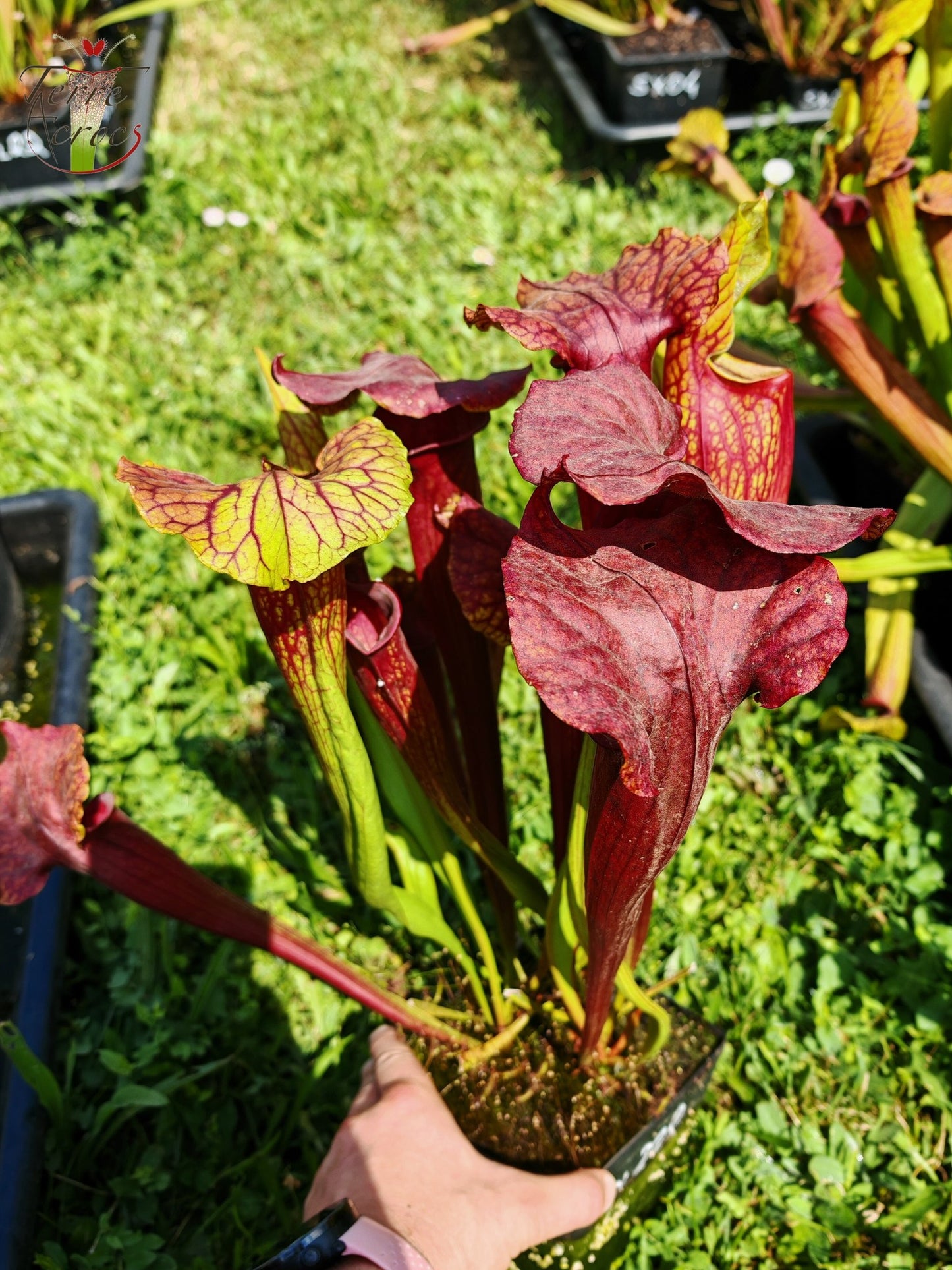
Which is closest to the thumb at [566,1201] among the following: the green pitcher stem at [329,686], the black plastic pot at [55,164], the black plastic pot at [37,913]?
the green pitcher stem at [329,686]

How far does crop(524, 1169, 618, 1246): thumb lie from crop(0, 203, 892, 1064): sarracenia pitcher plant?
157 millimetres

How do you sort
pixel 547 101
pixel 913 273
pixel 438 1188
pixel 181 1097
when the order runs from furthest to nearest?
pixel 547 101 < pixel 913 273 < pixel 181 1097 < pixel 438 1188

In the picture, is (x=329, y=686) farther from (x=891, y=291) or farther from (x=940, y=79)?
(x=940, y=79)

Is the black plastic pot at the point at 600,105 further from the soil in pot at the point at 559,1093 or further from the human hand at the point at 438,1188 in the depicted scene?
the human hand at the point at 438,1188

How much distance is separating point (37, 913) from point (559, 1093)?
39.3 inches

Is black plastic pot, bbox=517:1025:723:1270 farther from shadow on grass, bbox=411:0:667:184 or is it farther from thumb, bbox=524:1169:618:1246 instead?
shadow on grass, bbox=411:0:667:184

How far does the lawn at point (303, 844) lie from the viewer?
5.10ft

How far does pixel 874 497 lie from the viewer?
2316 mm

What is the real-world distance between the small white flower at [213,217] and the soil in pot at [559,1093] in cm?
298

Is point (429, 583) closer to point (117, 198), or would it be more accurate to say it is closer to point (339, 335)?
point (339, 335)

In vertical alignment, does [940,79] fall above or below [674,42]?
below

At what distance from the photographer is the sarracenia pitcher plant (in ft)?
2.42

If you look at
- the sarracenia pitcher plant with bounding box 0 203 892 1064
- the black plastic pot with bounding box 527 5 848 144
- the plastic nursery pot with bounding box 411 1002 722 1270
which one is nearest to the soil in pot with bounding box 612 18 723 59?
the black plastic pot with bounding box 527 5 848 144

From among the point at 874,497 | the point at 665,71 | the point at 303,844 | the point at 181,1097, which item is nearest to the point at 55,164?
the point at 665,71
